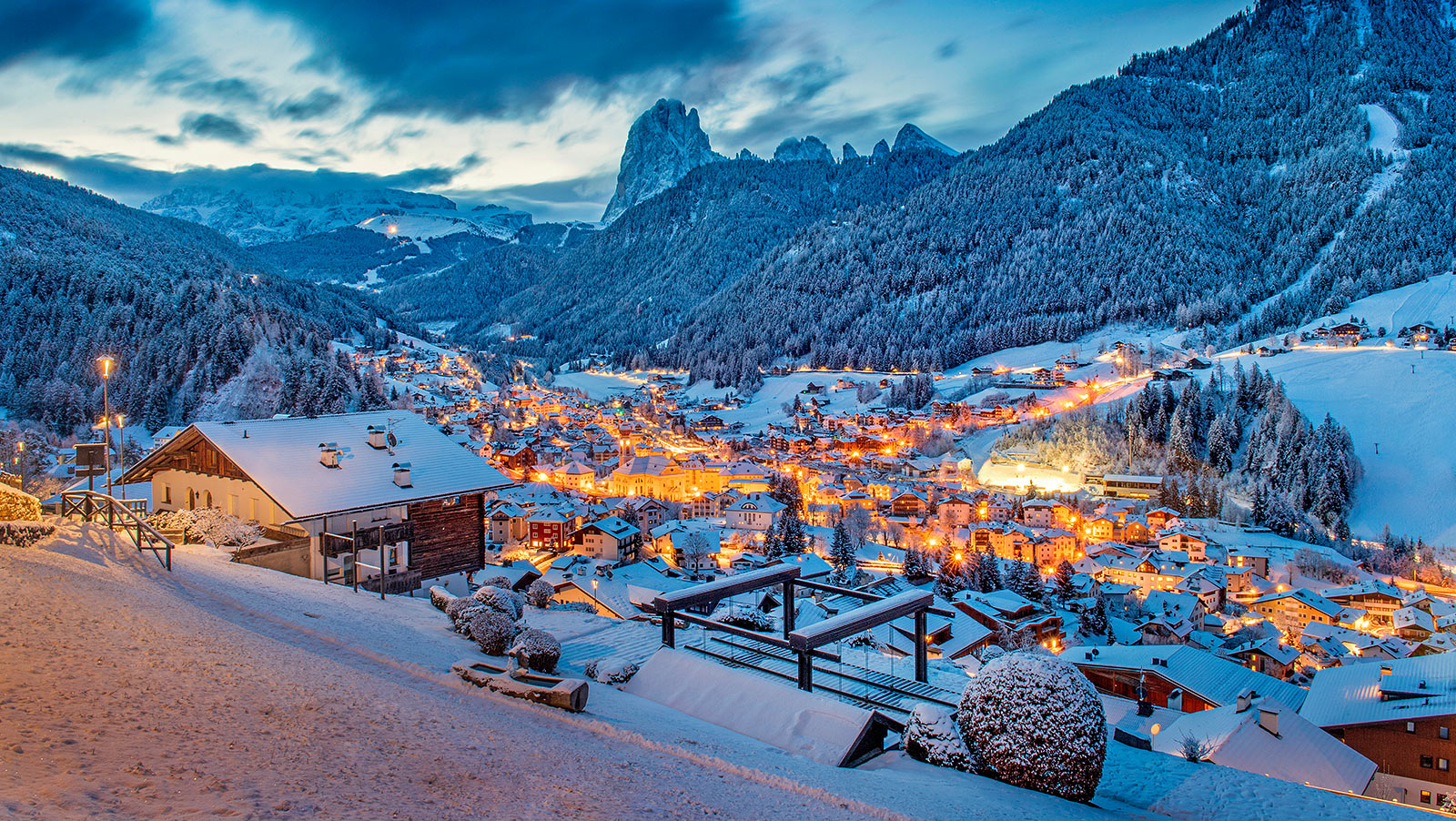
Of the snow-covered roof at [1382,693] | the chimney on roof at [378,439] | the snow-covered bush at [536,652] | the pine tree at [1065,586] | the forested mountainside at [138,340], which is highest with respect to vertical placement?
the forested mountainside at [138,340]

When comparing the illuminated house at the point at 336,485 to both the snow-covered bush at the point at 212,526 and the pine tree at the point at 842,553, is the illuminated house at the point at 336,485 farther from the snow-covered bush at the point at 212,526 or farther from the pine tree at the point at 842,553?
the pine tree at the point at 842,553

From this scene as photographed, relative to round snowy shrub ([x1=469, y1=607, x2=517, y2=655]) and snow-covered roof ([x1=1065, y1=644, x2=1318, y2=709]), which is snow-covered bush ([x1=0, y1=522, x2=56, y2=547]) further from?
snow-covered roof ([x1=1065, y1=644, x2=1318, y2=709])

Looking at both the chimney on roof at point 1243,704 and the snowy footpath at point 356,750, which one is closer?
the snowy footpath at point 356,750

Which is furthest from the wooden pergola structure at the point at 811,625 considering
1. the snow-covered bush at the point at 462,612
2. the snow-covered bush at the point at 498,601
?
the snow-covered bush at the point at 462,612

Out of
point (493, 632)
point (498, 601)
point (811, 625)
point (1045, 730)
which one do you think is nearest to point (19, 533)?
point (498, 601)

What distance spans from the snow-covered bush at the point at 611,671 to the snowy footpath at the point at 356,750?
62 cm

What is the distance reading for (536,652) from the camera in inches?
319

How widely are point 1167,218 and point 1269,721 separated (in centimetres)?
13093

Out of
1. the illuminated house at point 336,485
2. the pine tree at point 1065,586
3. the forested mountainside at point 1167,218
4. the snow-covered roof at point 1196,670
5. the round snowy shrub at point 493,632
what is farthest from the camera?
the forested mountainside at point 1167,218

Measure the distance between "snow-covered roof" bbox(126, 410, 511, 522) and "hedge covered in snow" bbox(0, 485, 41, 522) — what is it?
3422 mm

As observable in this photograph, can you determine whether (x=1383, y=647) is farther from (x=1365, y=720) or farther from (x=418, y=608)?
(x=418, y=608)

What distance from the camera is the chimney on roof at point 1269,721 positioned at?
47.8 feet

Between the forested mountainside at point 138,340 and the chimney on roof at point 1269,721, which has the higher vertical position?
the forested mountainside at point 138,340

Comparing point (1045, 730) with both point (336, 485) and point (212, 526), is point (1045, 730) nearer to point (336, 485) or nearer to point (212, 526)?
point (336, 485)
